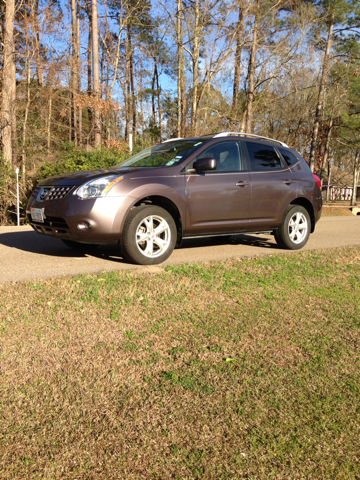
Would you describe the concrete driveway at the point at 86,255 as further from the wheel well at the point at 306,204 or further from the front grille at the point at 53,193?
the front grille at the point at 53,193

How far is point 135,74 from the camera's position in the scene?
139 ft

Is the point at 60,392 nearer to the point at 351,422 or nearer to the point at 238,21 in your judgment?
the point at 351,422

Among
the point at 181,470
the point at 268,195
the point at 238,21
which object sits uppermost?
the point at 238,21

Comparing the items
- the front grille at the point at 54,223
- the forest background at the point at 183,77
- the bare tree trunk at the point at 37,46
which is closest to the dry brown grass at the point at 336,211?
the forest background at the point at 183,77

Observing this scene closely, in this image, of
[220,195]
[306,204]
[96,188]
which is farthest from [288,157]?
[96,188]

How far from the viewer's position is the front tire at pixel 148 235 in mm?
5746

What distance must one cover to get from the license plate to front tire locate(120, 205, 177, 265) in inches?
46.5

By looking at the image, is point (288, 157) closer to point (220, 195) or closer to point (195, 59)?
point (220, 195)

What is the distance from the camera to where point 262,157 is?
7.27 meters

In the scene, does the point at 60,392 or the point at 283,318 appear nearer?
the point at 60,392

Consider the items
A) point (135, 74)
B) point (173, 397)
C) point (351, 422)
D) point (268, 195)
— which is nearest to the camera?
point (351, 422)

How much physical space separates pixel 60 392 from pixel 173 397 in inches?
26.2

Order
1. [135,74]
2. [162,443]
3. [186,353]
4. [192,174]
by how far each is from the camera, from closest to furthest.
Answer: [162,443] → [186,353] → [192,174] → [135,74]

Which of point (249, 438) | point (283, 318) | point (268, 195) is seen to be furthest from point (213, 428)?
point (268, 195)
